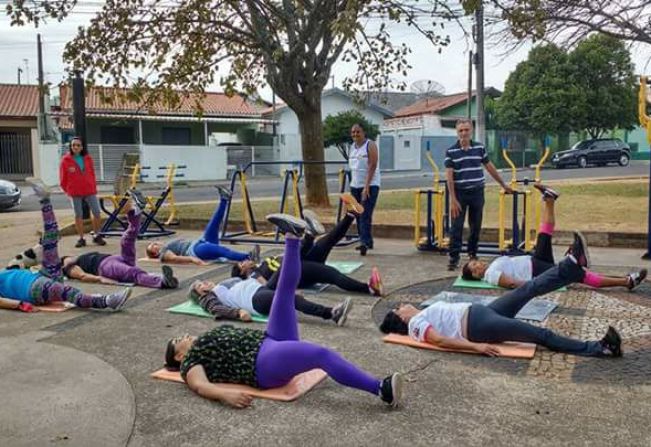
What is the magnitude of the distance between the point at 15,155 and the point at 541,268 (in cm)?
Answer: 3043

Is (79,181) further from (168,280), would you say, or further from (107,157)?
(107,157)

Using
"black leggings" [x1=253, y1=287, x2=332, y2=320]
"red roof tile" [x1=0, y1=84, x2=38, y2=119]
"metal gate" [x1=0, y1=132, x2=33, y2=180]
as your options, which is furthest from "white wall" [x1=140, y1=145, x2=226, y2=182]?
"black leggings" [x1=253, y1=287, x2=332, y2=320]

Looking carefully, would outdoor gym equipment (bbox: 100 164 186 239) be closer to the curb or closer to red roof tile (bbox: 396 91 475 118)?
the curb

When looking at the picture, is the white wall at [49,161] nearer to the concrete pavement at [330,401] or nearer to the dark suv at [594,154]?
the dark suv at [594,154]

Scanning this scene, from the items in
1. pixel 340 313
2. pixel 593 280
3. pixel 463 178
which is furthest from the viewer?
pixel 463 178

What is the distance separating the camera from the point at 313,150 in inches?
509

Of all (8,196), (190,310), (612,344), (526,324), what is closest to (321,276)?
(190,310)

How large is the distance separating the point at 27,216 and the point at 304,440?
576 inches

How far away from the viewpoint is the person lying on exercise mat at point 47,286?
18.8ft

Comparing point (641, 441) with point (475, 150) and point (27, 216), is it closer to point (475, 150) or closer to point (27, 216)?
point (475, 150)

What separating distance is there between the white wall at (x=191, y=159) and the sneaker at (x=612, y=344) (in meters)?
26.1

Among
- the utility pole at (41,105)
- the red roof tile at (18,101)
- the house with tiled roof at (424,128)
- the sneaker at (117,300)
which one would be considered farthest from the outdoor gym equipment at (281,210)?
the red roof tile at (18,101)

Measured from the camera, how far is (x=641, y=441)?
3061mm

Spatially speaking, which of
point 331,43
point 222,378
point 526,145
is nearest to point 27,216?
point 331,43
